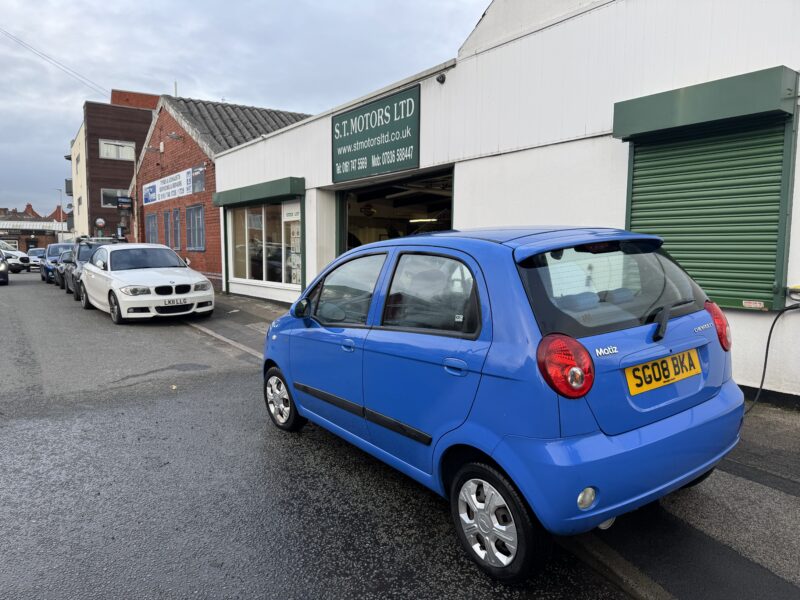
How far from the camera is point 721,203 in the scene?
5.47 metres

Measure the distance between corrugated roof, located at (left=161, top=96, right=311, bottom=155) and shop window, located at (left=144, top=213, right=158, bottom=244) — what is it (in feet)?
16.1

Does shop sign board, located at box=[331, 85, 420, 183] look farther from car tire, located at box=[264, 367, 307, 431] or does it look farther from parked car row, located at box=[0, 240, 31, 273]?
parked car row, located at box=[0, 240, 31, 273]

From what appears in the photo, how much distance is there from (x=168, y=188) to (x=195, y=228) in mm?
2939

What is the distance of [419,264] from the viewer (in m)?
3.21

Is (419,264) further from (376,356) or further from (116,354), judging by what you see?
(116,354)

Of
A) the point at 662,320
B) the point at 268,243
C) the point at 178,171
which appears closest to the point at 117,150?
the point at 178,171

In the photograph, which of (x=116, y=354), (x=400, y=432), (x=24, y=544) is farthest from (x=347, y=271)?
(x=116, y=354)

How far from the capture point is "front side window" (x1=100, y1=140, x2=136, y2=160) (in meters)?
44.5

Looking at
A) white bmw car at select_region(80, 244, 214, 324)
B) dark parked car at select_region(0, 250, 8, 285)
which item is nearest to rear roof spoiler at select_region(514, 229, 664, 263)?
white bmw car at select_region(80, 244, 214, 324)

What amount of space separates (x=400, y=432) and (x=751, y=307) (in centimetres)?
407

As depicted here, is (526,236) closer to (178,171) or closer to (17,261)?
(178,171)

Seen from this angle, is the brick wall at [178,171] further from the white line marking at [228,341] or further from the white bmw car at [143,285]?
the white line marking at [228,341]

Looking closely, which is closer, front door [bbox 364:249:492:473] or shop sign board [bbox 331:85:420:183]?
front door [bbox 364:249:492:473]

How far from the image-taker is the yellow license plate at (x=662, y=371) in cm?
252
